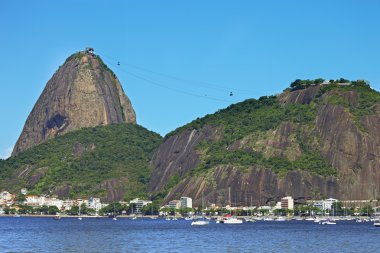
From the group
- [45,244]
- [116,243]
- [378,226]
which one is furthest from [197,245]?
[378,226]

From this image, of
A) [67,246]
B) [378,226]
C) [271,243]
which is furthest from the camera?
[378,226]

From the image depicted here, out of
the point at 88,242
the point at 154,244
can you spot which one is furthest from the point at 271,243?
the point at 88,242

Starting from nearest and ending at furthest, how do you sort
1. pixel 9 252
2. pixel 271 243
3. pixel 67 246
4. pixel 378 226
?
pixel 9 252
pixel 67 246
pixel 271 243
pixel 378 226

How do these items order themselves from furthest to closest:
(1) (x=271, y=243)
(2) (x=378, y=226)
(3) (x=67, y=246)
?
(2) (x=378, y=226)
(1) (x=271, y=243)
(3) (x=67, y=246)

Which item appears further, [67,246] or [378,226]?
[378,226]

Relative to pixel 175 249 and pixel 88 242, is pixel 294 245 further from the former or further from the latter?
pixel 88 242

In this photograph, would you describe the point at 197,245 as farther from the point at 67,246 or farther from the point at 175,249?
the point at 67,246

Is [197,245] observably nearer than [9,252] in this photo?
No

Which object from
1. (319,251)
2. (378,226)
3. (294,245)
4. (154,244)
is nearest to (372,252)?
(319,251)

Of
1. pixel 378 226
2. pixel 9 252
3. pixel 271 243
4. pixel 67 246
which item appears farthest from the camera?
pixel 378 226
